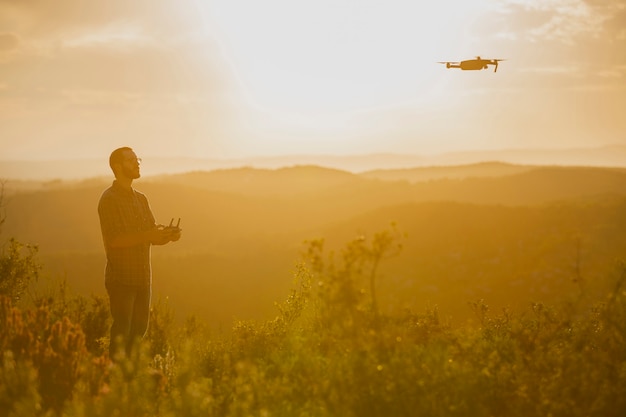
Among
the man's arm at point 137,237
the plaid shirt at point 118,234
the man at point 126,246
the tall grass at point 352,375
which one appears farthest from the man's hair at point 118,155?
the tall grass at point 352,375

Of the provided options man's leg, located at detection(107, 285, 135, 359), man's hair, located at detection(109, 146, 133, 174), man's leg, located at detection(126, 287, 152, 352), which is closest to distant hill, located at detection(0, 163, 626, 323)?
man's leg, located at detection(126, 287, 152, 352)

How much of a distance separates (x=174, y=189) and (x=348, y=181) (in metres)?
19.6

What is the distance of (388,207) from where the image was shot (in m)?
41.8

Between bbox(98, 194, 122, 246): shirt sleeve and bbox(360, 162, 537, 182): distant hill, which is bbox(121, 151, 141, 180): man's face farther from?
bbox(360, 162, 537, 182): distant hill

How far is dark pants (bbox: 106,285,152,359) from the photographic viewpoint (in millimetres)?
6219

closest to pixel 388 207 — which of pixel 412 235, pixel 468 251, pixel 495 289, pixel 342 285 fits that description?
pixel 412 235

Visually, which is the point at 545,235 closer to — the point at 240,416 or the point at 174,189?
the point at 240,416

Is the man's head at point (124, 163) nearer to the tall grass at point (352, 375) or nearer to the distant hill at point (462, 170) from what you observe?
the tall grass at point (352, 375)

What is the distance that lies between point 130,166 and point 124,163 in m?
0.06

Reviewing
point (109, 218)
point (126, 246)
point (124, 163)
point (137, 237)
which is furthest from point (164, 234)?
point (124, 163)

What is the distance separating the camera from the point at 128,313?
6.27 meters

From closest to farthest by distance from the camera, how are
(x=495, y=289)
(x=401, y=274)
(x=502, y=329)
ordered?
(x=502, y=329) → (x=495, y=289) → (x=401, y=274)

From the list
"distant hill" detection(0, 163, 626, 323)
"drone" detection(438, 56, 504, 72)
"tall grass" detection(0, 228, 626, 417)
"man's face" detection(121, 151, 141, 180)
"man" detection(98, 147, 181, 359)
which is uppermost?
"drone" detection(438, 56, 504, 72)

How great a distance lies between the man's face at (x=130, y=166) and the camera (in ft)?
20.8
